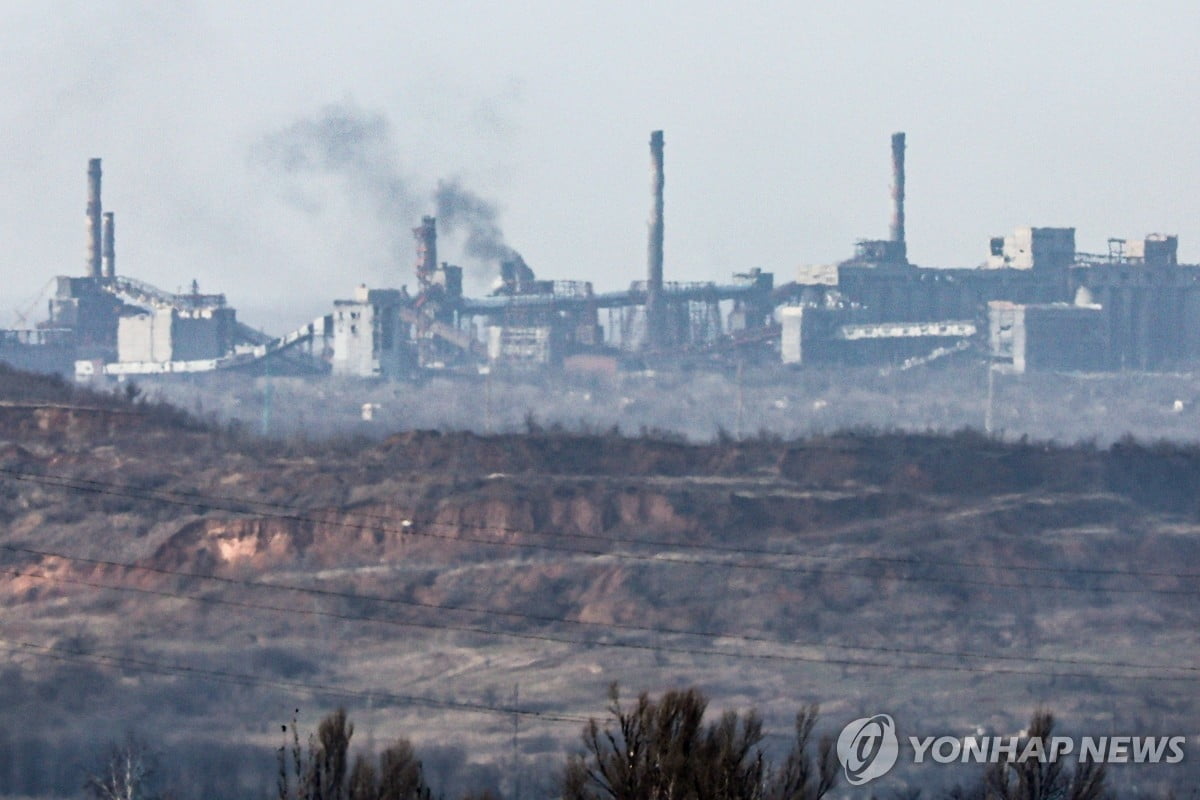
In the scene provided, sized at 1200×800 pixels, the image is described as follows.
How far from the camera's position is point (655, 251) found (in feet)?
305

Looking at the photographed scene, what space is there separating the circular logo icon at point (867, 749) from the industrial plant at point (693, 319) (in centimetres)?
5863

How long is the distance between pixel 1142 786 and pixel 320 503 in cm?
1970

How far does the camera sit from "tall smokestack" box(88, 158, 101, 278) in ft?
296

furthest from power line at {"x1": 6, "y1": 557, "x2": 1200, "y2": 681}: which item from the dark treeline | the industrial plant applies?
the industrial plant

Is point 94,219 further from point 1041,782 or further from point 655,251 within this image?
point 1041,782

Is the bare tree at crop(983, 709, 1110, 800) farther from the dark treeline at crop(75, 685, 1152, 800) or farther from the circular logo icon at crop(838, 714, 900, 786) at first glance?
the circular logo icon at crop(838, 714, 900, 786)

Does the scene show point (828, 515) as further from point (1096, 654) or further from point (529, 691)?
point (529, 691)

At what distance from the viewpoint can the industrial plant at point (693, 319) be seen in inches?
3511

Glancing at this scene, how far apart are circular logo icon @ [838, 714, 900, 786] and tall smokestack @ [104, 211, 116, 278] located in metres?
70.1

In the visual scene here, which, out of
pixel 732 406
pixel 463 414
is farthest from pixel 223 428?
pixel 732 406

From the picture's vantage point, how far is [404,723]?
103ft

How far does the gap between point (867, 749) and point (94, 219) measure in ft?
226

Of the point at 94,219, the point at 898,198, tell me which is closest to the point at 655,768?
the point at 94,219

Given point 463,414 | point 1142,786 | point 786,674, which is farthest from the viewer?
point 463,414
